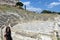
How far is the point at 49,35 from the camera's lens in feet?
39.5

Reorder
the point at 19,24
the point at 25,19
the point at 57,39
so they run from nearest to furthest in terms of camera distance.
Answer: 1. the point at 57,39
2. the point at 19,24
3. the point at 25,19

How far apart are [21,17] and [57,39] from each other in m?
6.90

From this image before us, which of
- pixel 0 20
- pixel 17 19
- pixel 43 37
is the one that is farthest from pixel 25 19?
pixel 43 37

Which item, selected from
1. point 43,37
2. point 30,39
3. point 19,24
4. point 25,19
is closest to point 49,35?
point 43,37

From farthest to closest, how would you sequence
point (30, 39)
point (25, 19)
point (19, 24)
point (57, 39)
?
point (25, 19)
point (19, 24)
point (30, 39)
point (57, 39)

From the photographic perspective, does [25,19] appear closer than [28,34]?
No

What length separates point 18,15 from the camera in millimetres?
18516

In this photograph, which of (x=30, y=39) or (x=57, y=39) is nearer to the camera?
(x=57, y=39)

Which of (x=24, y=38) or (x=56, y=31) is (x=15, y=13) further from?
(x=56, y=31)

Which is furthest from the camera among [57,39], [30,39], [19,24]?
[19,24]

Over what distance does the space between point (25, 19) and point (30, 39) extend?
4.93 metres

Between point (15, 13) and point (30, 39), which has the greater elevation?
point (15, 13)

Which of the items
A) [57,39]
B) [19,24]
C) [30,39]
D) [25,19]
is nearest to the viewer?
[57,39]

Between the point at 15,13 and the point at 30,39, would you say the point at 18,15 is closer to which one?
the point at 15,13
